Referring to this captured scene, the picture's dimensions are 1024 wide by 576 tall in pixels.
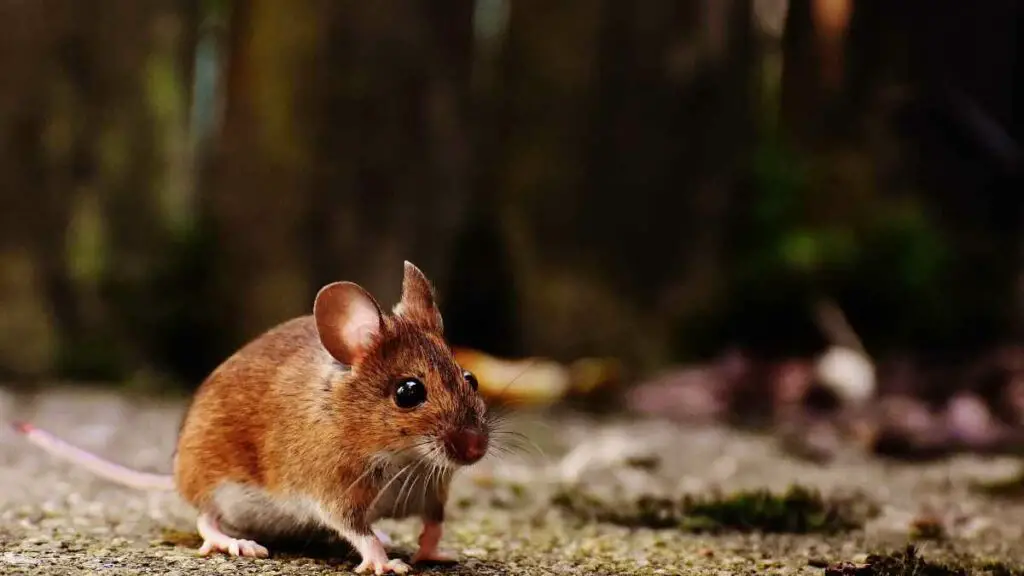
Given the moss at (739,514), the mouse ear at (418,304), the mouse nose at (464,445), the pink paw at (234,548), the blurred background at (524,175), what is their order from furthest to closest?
the blurred background at (524,175), the moss at (739,514), the mouse ear at (418,304), the pink paw at (234,548), the mouse nose at (464,445)

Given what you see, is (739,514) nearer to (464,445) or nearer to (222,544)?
(464,445)

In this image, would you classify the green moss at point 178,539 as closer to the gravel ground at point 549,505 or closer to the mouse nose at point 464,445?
the gravel ground at point 549,505

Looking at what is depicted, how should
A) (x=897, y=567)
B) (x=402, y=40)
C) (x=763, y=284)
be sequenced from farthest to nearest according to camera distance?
(x=763, y=284) < (x=402, y=40) < (x=897, y=567)

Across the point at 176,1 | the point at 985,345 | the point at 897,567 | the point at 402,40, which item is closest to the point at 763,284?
the point at 985,345

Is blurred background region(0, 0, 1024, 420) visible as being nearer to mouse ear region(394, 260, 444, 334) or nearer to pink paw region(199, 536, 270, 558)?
mouse ear region(394, 260, 444, 334)

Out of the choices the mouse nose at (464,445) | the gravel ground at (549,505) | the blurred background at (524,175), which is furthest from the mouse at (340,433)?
the blurred background at (524,175)

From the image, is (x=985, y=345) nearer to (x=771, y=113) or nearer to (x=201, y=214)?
(x=771, y=113)
